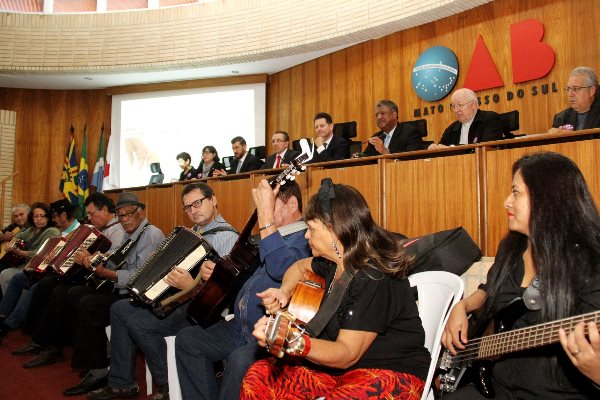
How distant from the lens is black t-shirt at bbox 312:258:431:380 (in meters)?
1.75

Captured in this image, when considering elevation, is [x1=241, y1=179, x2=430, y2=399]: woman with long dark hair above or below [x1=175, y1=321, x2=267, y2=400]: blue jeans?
above

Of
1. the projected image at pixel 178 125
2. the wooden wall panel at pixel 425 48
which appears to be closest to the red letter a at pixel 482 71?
the wooden wall panel at pixel 425 48

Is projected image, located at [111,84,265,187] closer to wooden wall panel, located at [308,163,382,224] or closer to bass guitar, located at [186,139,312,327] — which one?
wooden wall panel, located at [308,163,382,224]

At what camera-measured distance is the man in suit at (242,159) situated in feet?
21.8

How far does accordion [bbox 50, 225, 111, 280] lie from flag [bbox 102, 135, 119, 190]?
537cm

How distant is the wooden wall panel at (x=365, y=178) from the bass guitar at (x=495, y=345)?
2005mm

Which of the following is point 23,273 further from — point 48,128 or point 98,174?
point 48,128

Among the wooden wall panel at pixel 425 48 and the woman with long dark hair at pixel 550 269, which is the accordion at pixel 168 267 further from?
the wooden wall panel at pixel 425 48

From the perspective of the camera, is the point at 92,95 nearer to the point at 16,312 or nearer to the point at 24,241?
the point at 24,241

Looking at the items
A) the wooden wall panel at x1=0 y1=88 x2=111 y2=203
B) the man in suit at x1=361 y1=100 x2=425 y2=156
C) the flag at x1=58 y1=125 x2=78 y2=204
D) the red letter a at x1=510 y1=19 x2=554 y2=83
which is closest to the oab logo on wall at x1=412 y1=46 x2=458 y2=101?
the red letter a at x1=510 y1=19 x2=554 y2=83

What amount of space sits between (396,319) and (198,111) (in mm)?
7948

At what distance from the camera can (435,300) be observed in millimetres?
2213

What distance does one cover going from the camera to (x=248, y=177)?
5.36 m

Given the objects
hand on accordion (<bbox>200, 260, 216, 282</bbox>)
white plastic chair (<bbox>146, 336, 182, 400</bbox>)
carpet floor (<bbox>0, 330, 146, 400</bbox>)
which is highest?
hand on accordion (<bbox>200, 260, 216, 282</bbox>)
